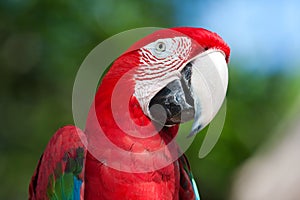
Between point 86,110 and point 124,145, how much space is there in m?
0.39

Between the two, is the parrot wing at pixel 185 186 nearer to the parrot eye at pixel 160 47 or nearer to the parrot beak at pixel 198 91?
the parrot beak at pixel 198 91

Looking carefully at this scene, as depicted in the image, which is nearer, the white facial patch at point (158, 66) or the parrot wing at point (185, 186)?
the white facial patch at point (158, 66)

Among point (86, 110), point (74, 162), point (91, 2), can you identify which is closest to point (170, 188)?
point (74, 162)

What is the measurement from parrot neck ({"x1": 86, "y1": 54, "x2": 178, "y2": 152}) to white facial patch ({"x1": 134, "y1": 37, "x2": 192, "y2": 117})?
0.10ft

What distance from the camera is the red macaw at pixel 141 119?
1.88 meters

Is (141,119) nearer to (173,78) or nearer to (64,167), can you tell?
(173,78)

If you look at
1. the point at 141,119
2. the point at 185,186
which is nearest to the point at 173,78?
the point at 141,119

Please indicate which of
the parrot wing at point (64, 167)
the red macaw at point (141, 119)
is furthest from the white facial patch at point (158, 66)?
the parrot wing at point (64, 167)

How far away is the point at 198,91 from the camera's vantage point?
1857 mm

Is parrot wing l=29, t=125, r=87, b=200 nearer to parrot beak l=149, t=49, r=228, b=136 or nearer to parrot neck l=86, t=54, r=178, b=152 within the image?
parrot neck l=86, t=54, r=178, b=152

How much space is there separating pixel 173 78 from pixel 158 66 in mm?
80

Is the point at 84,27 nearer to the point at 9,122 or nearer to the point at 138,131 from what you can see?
the point at 9,122

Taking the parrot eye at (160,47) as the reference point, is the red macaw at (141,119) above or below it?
below

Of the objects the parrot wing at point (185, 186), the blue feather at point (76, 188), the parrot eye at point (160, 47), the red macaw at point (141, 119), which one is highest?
the parrot eye at point (160, 47)
